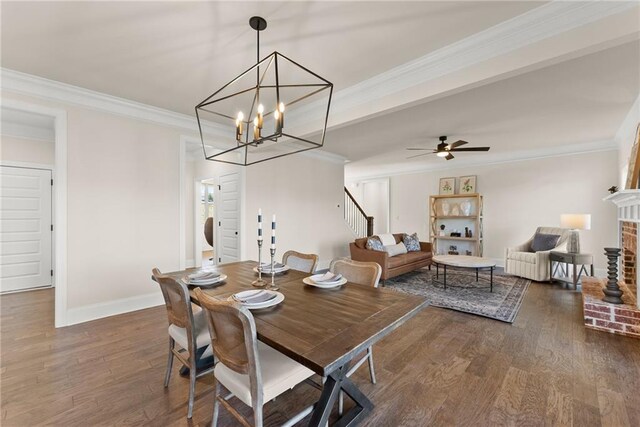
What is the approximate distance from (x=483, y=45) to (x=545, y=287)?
432cm

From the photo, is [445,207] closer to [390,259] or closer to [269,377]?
[390,259]

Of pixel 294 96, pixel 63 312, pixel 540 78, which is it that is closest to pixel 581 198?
pixel 540 78

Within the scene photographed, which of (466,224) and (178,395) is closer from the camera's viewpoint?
(178,395)

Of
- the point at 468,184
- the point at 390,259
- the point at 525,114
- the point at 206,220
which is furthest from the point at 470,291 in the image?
the point at 206,220

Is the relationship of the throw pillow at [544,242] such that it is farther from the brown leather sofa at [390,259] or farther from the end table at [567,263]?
the brown leather sofa at [390,259]

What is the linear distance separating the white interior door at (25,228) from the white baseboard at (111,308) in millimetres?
2358

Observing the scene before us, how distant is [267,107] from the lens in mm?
3641

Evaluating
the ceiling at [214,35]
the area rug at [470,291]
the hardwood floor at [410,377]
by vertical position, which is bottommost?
the hardwood floor at [410,377]

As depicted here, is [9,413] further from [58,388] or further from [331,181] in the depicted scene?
[331,181]

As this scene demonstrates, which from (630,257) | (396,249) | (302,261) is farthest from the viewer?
(396,249)

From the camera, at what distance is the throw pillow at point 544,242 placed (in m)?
5.02

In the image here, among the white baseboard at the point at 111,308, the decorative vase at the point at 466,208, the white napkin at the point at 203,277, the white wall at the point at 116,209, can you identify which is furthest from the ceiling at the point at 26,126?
the decorative vase at the point at 466,208

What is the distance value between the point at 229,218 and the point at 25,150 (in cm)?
338

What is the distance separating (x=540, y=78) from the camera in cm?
276
